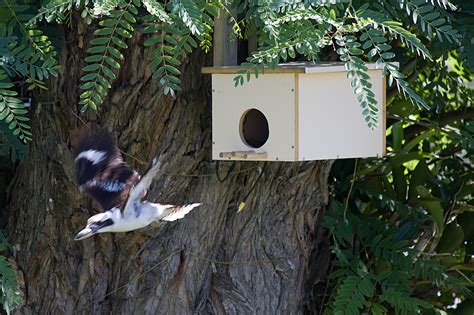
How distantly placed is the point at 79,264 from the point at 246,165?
0.73 m

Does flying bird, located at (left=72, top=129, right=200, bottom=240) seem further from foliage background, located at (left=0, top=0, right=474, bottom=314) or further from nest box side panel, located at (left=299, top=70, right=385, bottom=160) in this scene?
nest box side panel, located at (left=299, top=70, right=385, bottom=160)

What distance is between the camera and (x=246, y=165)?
11.2ft

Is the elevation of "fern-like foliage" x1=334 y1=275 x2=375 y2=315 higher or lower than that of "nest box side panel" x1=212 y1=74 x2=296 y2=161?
lower

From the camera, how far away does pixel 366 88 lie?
268 centimetres

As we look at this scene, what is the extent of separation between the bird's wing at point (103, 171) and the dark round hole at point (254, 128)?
503mm

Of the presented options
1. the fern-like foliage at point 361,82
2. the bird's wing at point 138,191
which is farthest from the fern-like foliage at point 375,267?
the fern-like foliage at point 361,82

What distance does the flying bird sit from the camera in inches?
113

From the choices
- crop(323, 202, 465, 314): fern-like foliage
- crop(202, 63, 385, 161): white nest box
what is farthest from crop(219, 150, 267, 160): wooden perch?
crop(323, 202, 465, 314): fern-like foliage

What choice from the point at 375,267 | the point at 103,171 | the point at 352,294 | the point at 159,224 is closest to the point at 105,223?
the point at 103,171

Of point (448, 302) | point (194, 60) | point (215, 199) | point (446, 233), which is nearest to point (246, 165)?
point (215, 199)

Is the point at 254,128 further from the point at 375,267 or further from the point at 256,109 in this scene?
the point at 375,267

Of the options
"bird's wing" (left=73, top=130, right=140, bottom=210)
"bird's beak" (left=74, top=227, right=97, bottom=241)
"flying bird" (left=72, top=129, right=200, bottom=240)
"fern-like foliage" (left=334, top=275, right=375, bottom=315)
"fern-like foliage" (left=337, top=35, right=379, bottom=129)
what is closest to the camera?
"fern-like foliage" (left=337, top=35, right=379, bottom=129)

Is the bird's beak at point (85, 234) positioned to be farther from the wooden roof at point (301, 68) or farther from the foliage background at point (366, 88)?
the wooden roof at point (301, 68)

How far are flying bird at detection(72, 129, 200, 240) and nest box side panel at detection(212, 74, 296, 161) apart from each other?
271 millimetres
